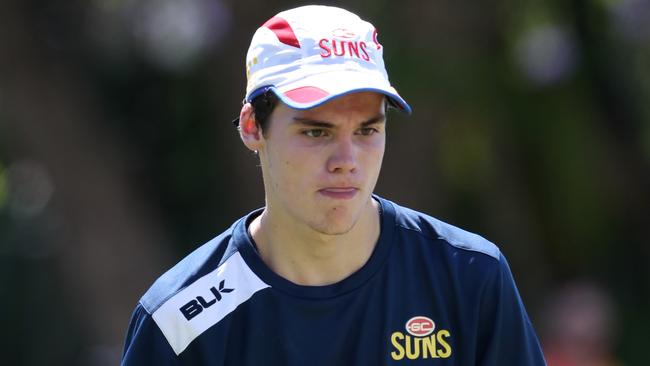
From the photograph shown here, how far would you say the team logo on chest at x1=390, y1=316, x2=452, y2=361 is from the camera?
9.77ft

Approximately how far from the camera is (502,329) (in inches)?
118

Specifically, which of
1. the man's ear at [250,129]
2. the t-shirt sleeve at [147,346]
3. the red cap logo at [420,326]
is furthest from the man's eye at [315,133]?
the t-shirt sleeve at [147,346]

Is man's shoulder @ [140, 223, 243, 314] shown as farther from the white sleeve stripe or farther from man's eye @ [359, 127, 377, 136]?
man's eye @ [359, 127, 377, 136]

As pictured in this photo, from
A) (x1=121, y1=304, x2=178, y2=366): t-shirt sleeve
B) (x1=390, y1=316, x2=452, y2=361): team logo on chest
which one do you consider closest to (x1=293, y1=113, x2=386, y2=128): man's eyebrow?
(x1=390, y1=316, x2=452, y2=361): team logo on chest

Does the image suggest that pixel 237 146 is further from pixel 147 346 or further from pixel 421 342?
pixel 421 342

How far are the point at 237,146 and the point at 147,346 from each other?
19.7 feet

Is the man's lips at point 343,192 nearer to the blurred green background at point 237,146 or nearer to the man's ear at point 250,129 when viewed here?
the man's ear at point 250,129

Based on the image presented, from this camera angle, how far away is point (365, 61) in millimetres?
2930

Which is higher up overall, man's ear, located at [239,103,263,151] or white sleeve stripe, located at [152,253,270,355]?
man's ear, located at [239,103,263,151]

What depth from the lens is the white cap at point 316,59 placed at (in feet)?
9.31

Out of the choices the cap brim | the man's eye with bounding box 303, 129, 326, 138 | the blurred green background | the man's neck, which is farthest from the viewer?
the blurred green background

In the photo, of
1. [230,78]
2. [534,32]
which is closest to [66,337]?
[230,78]

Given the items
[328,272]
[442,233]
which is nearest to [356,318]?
[328,272]

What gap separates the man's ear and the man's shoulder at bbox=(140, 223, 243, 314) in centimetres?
27
